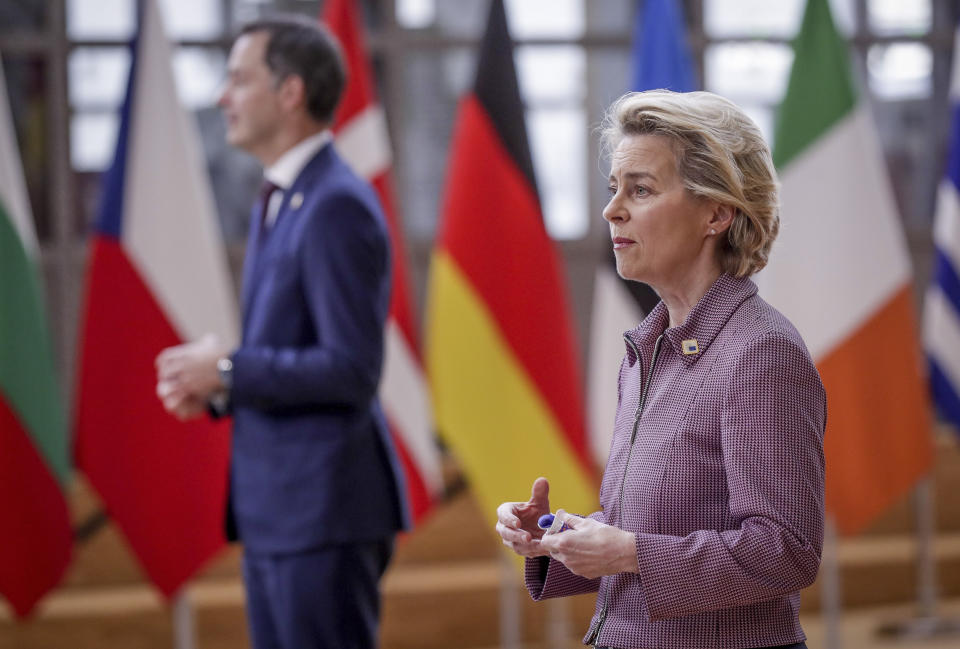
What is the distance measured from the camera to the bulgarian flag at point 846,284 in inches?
143

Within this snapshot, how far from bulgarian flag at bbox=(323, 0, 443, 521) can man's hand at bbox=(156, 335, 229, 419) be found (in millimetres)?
1531

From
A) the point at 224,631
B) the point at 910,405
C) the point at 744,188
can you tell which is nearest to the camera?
the point at 744,188

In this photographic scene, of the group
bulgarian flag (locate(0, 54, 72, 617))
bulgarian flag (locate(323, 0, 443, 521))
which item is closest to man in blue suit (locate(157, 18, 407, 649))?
bulgarian flag (locate(0, 54, 72, 617))

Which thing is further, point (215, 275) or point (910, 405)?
point (910, 405)

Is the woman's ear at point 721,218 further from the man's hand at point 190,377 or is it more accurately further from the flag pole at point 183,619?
the flag pole at point 183,619

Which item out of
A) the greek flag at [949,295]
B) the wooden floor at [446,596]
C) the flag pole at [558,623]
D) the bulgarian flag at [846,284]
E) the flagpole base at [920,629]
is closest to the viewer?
the bulgarian flag at [846,284]

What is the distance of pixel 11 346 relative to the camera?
320cm

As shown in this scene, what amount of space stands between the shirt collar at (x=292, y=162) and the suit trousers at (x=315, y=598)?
69cm

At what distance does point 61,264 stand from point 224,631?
2.27 meters

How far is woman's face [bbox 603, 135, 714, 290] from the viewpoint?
1.33m

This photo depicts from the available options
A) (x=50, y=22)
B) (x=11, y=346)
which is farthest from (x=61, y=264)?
(x=11, y=346)

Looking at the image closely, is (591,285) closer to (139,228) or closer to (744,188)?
(139,228)

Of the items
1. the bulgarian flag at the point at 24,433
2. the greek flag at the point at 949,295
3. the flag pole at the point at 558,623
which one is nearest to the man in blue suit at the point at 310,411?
the bulgarian flag at the point at 24,433

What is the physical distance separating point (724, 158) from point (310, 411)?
108 centimetres
